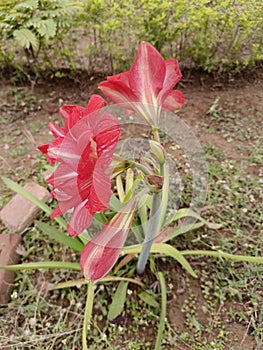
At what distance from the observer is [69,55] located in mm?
3000

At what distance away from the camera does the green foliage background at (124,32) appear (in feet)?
8.72

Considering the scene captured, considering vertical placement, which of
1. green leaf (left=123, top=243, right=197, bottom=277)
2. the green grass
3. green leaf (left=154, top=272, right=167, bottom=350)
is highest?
green leaf (left=123, top=243, right=197, bottom=277)

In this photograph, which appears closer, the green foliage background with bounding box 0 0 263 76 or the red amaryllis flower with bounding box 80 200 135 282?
the red amaryllis flower with bounding box 80 200 135 282

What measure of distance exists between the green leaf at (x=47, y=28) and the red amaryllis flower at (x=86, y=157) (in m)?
1.70

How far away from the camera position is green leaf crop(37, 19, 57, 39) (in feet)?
8.20

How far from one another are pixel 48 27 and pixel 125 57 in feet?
2.34

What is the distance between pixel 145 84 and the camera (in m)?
1.13

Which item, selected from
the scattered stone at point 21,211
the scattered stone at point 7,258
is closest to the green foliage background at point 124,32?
the scattered stone at point 21,211

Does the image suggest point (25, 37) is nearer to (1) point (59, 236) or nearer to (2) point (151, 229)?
(1) point (59, 236)

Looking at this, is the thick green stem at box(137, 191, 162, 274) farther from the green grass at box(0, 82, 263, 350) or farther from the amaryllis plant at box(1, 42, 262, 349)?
the green grass at box(0, 82, 263, 350)

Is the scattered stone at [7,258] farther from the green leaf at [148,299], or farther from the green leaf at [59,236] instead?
the green leaf at [148,299]

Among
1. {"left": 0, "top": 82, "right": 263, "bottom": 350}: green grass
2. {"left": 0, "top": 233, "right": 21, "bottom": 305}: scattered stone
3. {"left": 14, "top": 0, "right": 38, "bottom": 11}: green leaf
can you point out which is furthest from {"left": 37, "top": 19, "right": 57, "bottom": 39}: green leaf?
{"left": 0, "top": 233, "right": 21, "bottom": 305}: scattered stone

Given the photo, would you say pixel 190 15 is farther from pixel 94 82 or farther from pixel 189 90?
pixel 94 82

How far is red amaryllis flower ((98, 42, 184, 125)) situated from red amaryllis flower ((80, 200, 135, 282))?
326 millimetres
